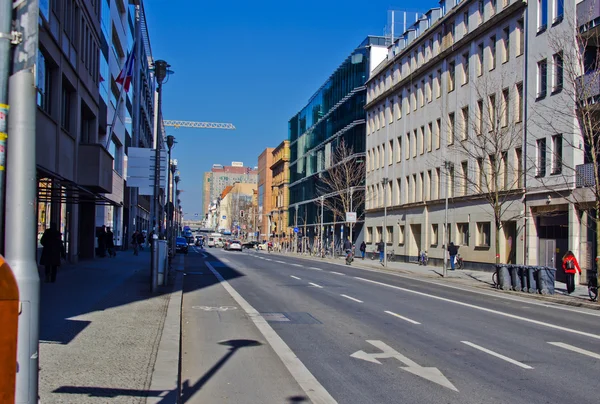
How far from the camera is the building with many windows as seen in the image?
32.7m

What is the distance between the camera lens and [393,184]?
57625 millimetres

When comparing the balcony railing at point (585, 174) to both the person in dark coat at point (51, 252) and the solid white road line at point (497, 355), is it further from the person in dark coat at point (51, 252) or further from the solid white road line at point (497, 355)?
the person in dark coat at point (51, 252)

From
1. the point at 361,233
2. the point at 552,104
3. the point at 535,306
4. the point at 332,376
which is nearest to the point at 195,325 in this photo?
the point at 332,376

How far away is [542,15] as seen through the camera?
112 feet

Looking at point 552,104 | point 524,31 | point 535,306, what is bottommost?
point 535,306

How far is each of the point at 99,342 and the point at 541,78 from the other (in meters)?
30.4

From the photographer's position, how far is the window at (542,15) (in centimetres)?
3368

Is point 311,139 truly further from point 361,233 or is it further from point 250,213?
point 250,213

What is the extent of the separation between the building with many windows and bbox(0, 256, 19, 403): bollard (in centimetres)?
2380

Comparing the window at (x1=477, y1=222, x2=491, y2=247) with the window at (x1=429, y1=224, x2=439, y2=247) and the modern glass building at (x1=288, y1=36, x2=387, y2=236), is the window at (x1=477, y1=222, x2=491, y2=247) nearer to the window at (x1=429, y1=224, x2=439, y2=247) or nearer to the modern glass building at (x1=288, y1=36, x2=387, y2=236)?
the window at (x1=429, y1=224, x2=439, y2=247)

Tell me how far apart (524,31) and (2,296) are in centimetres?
3702

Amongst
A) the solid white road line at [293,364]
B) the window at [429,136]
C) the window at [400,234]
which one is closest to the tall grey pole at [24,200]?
the solid white road line at [293,364]

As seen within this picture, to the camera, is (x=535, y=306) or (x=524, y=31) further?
(x=524, y=31)

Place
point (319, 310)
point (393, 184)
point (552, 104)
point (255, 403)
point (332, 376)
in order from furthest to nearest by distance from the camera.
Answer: point (393, 184) < point (552, 104) < point (319, 310) < point (332, 376) < point (255, 403)
